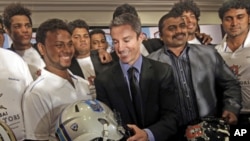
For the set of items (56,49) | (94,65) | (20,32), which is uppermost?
(20,32)

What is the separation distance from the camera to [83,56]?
2379mm

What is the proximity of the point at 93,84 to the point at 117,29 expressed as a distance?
0.41 metres

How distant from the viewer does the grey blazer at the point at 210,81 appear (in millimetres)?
2258

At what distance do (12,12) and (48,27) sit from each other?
0.21 metres

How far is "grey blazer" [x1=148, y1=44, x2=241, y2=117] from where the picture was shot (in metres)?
2.26

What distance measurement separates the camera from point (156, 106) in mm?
2072

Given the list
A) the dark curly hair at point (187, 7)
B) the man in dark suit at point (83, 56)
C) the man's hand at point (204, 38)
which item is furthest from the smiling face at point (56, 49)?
the man's hand at point (204, 38)

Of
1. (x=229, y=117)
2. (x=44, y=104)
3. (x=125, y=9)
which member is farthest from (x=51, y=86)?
(x=229, y=117)

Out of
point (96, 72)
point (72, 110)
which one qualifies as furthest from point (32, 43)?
point (72, 110)

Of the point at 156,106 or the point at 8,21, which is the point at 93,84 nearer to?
the point at 156,106

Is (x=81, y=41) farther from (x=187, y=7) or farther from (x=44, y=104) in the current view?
(x=187, y=7)

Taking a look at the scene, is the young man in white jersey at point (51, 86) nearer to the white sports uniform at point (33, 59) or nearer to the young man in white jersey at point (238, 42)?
the white sports uniform at point (33, 59)

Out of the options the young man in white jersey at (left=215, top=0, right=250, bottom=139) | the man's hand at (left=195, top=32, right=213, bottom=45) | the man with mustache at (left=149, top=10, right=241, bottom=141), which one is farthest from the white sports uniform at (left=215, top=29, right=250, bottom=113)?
the man with mustache at (left=149, top=10, right=241, bottom=141)

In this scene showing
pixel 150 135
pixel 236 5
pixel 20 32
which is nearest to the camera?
pixel 150 135
